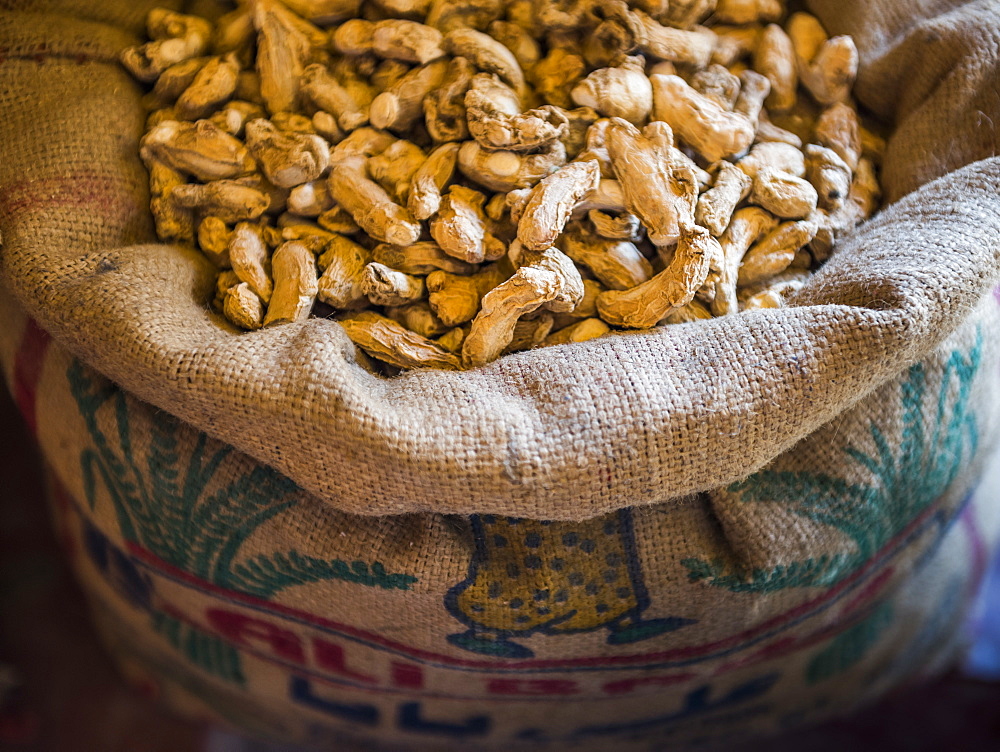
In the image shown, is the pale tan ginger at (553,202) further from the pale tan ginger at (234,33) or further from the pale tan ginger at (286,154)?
the pale tan ginger at (234,33)

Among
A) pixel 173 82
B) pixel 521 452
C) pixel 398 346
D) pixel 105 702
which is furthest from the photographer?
pixel 105 702

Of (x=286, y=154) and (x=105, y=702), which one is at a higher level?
(x=286, y=154)

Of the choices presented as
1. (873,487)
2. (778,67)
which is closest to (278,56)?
(778,67)

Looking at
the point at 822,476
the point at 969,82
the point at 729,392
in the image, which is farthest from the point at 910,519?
the point at 969,82

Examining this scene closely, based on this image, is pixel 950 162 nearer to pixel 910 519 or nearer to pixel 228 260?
pixel 910 519

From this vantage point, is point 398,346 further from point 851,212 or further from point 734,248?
point 851,212
